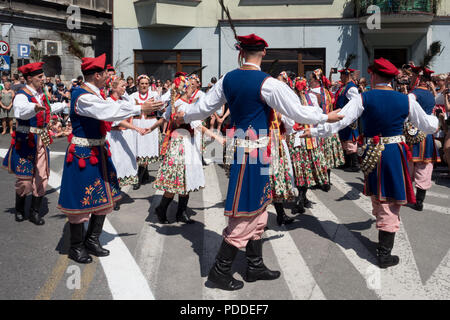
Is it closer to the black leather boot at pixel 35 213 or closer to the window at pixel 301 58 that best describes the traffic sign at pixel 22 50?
the window at pixel 301 58

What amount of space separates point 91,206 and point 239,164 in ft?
5.48

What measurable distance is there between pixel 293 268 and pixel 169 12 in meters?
16.9

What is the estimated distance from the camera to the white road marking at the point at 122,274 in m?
3.83

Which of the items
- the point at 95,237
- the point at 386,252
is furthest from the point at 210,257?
the point at 386,252

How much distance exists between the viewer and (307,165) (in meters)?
6.83

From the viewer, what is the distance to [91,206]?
457 centimetres

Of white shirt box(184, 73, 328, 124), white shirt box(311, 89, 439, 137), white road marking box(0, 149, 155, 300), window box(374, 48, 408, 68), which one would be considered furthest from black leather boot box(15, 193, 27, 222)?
window box(374, 48, 408, 68)

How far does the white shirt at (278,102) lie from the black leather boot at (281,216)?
2.02m

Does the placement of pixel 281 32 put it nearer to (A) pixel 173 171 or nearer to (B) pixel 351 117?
(A) pixel 173 171

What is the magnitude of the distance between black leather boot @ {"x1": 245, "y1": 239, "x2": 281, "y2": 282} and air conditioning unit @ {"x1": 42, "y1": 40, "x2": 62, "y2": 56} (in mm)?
20483

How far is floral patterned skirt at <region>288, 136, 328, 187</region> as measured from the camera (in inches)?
263

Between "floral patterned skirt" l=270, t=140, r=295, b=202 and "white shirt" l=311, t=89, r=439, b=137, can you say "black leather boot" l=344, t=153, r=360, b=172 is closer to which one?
"floral patterned skirt" l=270, t=140, r=295, b=202

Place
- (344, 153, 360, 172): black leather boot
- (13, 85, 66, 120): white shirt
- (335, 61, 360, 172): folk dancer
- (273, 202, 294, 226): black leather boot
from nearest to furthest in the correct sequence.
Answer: (13, 85, 66, 120): white shirt, (273, 202, 294, 226): black leather boot, (335, 61, 360, 172): folk dancer, (344, 153, 360, 172): black leather boot

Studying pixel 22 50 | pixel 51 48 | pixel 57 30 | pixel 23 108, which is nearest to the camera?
pixel 23 108
